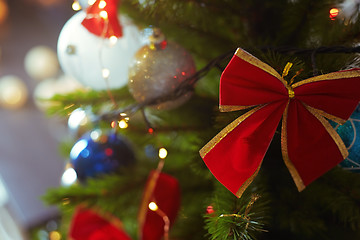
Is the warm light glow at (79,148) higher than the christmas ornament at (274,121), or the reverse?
the christmas ornament at (274,121)

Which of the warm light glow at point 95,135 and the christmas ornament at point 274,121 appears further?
the warm light glow at point 95,135

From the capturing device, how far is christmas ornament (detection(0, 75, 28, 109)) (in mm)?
1650

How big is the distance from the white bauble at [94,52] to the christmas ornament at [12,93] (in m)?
1.31

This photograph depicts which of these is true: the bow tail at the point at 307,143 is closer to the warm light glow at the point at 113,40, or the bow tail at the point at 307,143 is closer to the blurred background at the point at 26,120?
the warm light glow at the point at 113,40

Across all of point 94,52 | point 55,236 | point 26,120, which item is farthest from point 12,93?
Answer: point 94,52

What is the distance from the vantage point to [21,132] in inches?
63.0

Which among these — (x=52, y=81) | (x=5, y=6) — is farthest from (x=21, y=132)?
(x=5, y=6)

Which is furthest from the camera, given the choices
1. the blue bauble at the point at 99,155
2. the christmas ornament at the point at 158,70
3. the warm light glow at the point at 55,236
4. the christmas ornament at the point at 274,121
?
the warm light glow at the point at 55,236

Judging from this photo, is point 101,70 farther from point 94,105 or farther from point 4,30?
point 4,30

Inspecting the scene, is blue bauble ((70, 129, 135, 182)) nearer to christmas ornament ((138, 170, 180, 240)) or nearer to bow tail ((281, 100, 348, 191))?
christmas ornament ((138, 170, 180, 240))

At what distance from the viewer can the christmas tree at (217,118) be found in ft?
1.07

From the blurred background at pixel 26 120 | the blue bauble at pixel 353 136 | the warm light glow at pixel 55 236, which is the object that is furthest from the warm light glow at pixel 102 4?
the blurred background at pixel 26 120

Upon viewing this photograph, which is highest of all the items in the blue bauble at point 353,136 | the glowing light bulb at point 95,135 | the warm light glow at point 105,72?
the warm light glow at point 105,72

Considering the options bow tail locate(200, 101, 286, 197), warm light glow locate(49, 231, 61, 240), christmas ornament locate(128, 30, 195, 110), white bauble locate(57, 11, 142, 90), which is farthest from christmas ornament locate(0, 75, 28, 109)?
bow tail locate(200, 101, 286, 197)
